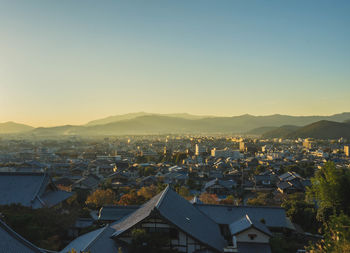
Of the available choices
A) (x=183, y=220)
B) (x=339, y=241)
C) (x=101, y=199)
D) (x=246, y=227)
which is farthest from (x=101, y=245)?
(x=101, y=199)

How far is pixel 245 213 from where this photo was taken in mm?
12656

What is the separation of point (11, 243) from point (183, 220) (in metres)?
4.79

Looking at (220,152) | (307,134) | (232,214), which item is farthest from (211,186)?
(307,134)

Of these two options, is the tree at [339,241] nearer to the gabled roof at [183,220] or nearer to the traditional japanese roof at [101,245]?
the gabled roof at [183,220]

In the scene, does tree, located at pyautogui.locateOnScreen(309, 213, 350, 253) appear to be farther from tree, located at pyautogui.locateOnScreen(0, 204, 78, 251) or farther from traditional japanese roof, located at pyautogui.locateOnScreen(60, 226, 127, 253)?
tree, located at pyautogui.locateOnScreen(0, 204, 78, 251)

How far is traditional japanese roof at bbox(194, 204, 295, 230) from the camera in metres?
12.3

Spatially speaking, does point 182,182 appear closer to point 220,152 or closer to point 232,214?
point 232,214

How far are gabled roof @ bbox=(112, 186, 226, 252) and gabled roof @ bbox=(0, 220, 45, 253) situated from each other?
2623 millimetres

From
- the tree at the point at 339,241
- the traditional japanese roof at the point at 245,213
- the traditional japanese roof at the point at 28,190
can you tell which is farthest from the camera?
the traditional japanese roof at the point at 28,190

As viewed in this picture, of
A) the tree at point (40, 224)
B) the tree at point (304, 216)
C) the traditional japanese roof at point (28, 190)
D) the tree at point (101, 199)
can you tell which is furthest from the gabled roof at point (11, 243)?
the tree at point (304, 216)

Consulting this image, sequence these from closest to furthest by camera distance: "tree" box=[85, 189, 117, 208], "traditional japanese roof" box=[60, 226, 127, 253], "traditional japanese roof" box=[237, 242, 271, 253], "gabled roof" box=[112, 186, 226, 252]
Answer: "traditional japanese roof" box=[60, 226, 127, 253] < "gabled roof" box=[112, 186, 226, 252] < "traditional japanese roof" box=[237, 242, 271, 253] < "tree" box=[85, 189, 117, 208]

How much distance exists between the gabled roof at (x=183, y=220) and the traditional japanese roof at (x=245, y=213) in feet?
2.72

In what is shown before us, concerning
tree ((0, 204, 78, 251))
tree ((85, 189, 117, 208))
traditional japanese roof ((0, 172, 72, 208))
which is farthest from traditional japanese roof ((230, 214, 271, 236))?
tree ((85, 189, 117, 208))

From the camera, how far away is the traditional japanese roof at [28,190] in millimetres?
12781
